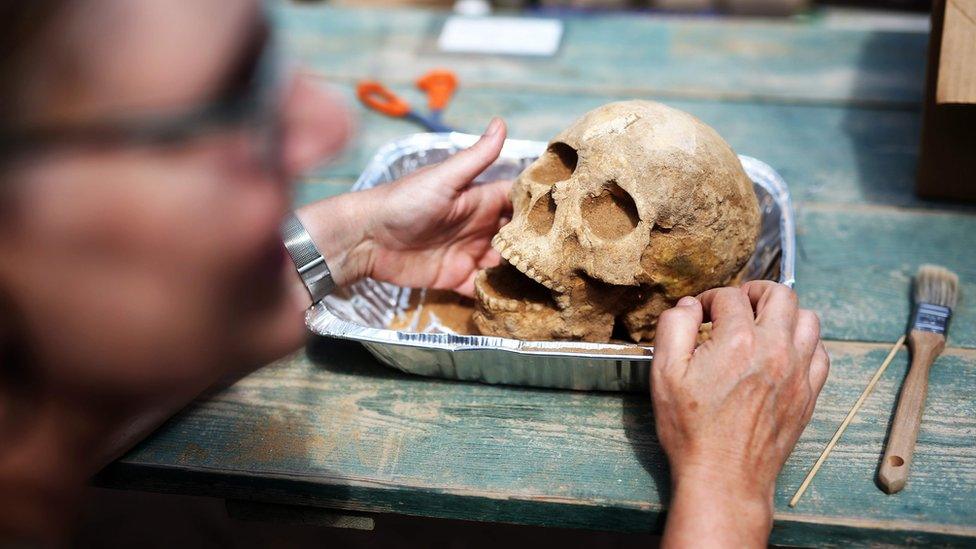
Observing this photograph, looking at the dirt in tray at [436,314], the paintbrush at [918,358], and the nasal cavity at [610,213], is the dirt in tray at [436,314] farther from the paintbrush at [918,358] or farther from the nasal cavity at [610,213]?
the paintbrush at [918,358]

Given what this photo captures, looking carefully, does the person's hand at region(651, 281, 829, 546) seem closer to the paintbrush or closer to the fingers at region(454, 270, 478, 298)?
the paintbrush

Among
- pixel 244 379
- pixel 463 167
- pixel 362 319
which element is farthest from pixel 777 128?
pixel 244 379

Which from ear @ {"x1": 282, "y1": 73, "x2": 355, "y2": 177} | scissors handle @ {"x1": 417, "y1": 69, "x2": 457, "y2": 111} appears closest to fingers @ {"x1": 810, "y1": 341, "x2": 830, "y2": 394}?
ear @ {"x1": 282, "y1": 73, "x2": 355, "y2": 177}

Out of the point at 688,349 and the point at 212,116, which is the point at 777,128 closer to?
the point at 688,349

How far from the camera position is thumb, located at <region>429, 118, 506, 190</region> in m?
1.45

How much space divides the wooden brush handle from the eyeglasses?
105cm

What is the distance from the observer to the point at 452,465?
121 centimetres

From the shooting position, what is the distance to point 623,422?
4.12ft

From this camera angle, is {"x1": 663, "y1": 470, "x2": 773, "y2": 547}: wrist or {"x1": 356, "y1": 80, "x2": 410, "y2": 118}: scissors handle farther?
{"x1": 356, "y1": 80, "x2": 410, "y2": 118}: scissors handle

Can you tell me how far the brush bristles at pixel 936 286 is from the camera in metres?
1.42

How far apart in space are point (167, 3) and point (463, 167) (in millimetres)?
1084

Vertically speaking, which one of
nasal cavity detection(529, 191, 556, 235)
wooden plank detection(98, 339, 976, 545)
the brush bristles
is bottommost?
wooden plank detection(98, 339, 976, 545)

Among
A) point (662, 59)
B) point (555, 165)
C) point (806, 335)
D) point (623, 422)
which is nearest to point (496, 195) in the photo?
point (555, 165)

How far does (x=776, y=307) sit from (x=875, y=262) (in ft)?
1.84
